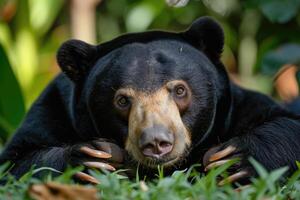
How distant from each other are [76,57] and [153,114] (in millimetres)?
959

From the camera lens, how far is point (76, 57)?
5438mm

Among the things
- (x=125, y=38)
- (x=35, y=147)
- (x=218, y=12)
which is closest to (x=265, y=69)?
(x=125, y=38)

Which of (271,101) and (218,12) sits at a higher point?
(271,101)

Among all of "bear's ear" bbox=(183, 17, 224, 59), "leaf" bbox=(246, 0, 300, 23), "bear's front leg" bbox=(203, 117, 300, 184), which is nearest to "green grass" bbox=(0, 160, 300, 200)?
"bear's front leg" bbox=(203, 117, 300, 184)

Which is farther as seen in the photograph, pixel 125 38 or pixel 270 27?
pixel 270 27

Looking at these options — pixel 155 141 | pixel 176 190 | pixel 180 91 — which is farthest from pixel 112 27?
pixel 176 190

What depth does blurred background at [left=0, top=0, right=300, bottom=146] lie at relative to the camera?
32.9ft

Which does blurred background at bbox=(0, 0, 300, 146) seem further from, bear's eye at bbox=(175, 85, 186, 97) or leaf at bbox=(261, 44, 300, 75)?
bear's eye at bbox=(175, 85, 186, 97)

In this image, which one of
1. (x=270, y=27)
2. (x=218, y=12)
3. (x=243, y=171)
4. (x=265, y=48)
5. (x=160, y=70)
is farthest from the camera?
(x=218, y=12)

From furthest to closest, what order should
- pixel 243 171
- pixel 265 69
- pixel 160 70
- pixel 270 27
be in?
pixel 270 27 → pixel 265 69 → pixel 160 70 → pixel 243 171

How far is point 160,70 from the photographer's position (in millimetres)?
4984

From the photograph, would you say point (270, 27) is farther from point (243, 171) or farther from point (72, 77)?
point (243, 171)

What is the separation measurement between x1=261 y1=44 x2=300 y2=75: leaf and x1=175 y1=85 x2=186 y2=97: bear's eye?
182 centimetres

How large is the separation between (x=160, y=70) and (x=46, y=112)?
3.39 feet
